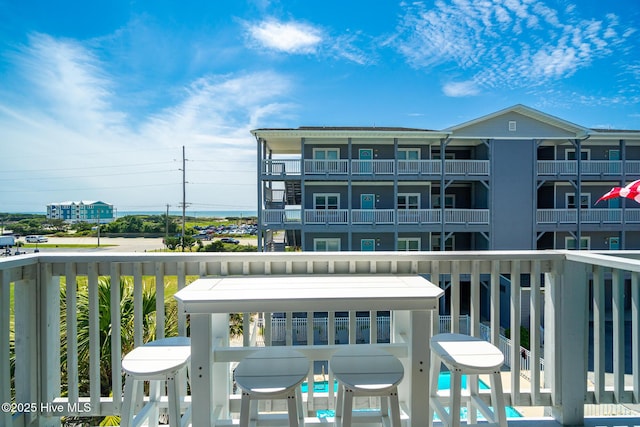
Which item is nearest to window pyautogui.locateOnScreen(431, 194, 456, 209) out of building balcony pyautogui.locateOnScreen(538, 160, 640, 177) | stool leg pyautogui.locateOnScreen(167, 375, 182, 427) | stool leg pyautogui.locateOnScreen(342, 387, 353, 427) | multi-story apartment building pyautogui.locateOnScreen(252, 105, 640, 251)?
multi-story apartment building pyautogui.locateOnScreen(252, 105, 640, 251)

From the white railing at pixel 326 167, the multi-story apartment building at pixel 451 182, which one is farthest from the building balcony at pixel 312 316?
the white railing at pixel 326 167

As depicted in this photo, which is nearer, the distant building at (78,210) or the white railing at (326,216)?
the white railing at (326,216)

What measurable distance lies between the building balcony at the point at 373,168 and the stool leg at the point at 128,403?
11700 mm

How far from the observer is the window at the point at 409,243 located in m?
13.8

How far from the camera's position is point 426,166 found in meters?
13.4

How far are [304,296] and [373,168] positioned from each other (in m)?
12.2

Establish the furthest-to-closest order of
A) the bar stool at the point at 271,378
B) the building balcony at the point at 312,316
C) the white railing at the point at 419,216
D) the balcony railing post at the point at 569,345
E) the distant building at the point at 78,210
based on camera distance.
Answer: the distant building at the point at 78,210, the white railing at the point at 419,216, the balcony railing post at the point at 569,345, the building balcony at the point at 312,316, the bar stool at the point at 271,378

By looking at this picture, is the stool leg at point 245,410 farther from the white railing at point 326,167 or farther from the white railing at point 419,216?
the white railing at point 419,216

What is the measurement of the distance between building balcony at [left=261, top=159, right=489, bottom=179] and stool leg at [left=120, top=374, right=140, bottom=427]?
11.7m

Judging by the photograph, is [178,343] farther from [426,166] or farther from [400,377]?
[426,166]

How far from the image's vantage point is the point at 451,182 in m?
13.6

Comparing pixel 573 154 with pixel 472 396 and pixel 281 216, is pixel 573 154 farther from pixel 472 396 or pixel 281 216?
pixel 472 396

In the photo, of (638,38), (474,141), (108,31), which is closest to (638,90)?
(638,38)

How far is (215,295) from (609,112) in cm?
2456
